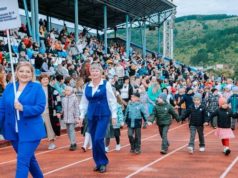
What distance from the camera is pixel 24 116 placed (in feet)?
18.5

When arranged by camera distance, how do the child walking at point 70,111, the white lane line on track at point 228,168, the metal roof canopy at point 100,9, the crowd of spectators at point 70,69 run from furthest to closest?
the metal roof canopy at point 100,9 → the crowd of spectators at point 70,69 → the child walking at point 70,111 → the white lane line on track at point 228,168

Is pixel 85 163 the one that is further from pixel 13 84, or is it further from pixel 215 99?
pixel 215 99

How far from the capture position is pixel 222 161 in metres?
9.77

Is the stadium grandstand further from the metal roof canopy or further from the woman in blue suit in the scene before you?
the woman in blue suit

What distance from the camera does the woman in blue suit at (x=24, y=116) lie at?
223 inches

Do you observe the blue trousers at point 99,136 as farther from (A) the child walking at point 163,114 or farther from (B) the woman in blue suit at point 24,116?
(A) the child walking at point 163,114

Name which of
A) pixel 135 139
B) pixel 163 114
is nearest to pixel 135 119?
pixel 135 139

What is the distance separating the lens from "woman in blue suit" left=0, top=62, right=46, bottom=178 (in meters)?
5.68

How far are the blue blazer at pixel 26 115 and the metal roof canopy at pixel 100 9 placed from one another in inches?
1016

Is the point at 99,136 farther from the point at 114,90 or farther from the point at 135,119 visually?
the point at 135,119

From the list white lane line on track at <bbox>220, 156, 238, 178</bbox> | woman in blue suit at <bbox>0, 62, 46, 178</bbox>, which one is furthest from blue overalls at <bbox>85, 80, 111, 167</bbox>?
woman in blue suit at <bbox>0, 62, 46, 178</bbox>

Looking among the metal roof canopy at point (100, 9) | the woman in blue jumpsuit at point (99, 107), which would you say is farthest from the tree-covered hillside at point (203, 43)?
the woman in blue jumpsuit at point (99, 107)

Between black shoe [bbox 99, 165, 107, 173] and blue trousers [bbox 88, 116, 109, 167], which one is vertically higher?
blue trousers [bbox 88, 116, 109, 167]

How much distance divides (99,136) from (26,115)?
8.55ft
